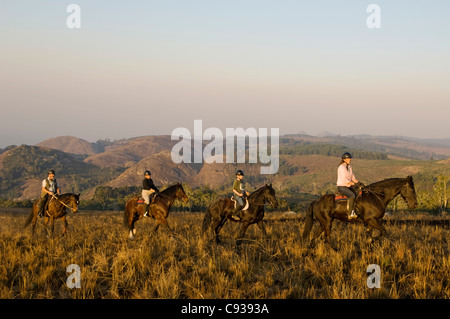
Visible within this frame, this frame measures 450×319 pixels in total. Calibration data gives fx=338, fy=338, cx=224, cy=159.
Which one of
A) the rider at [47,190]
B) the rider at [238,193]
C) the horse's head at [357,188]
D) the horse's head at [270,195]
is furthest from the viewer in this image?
the rider at [47,190]

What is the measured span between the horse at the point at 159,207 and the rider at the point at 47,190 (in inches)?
148

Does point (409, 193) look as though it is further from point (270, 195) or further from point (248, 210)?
point (248, 210)

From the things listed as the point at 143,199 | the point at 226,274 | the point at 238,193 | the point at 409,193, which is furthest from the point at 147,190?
the point at 409,193

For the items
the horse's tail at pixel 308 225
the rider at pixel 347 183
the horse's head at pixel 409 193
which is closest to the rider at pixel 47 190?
the horse's tail at pixel 308 225

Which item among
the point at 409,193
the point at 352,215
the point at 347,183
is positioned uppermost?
the point at 347,183

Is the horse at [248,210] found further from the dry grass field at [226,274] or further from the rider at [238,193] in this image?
the dry grass field at [226,274]

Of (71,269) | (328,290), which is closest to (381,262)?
(328,290)

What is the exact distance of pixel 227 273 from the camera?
8.46 metres

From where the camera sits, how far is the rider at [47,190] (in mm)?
15375

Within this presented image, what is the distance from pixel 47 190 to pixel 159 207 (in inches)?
217

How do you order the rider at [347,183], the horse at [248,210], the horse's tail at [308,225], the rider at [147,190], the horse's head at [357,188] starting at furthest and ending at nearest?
the rider at [147,190]
the horse at [248,210]
the horse's tail at [308,225]
the horse's head at [357,188]
the rider at [347,183]

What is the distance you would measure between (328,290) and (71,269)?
6133 mm

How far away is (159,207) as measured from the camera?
46.8ft
